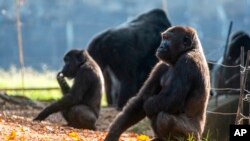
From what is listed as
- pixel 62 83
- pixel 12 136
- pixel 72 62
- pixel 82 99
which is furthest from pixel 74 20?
pixel 12 136

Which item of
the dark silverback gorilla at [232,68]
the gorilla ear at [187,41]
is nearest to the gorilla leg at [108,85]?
the dark silverback gorilla at [232,68]

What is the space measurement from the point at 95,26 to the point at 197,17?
6.15 metres

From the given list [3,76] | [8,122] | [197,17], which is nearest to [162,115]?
[8,122]

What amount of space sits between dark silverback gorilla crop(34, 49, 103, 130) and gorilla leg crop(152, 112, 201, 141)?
9.48 ft

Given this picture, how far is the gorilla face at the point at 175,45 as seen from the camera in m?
8.07

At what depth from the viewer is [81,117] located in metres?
A: 10.6

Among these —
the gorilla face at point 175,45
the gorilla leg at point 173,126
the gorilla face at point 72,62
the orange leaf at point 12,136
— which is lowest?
the gorilla leg at point 173,126

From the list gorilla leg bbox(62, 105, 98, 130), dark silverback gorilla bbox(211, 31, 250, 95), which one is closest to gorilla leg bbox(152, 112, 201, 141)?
gorilla leg bbox(62, 105, 98, 130)

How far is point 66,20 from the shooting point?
41.2 m

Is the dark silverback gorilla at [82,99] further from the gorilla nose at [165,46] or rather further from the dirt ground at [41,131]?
the gorilla nose at [165,46]

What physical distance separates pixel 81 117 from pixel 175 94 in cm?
313

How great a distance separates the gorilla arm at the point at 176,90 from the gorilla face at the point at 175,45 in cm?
23

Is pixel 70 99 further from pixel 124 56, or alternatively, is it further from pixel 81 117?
pixel 124 56

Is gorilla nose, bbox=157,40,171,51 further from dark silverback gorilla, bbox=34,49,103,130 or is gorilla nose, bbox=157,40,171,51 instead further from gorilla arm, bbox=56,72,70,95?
gorilla arm, bbox=56,72,70,95
